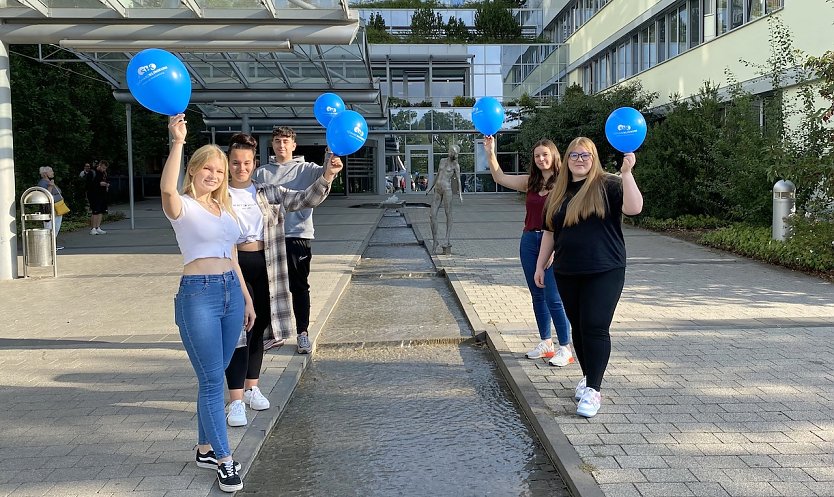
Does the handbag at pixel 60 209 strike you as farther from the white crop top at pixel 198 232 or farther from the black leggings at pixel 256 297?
the white crop top at pixel 198 232

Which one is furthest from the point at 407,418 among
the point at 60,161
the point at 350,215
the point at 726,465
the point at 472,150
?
the point at 472,150

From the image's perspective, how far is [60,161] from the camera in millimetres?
22047

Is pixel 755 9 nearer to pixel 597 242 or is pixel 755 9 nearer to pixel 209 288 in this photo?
pixel 597 242

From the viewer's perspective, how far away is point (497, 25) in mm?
49906

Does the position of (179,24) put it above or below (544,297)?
above

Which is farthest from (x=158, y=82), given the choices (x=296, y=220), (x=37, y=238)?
(x=37, y=238)

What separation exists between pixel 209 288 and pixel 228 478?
99 cm

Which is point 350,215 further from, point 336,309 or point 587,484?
point 587,484

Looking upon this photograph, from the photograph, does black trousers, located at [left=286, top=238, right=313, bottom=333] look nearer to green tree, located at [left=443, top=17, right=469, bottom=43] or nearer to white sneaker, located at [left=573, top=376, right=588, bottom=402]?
white sneaker, located at [left=573, top=376, right=588, bottom=402]

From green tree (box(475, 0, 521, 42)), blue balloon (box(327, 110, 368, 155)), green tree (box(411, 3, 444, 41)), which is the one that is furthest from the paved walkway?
green tree (box(411, 3, 444, 41))

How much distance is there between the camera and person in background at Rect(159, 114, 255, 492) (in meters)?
3.90

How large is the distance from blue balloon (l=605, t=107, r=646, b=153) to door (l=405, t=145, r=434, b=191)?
39.6 m


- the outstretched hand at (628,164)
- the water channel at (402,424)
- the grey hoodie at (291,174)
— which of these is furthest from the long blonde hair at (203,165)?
the outstretched hand at (628,164)

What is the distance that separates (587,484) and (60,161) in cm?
2159
